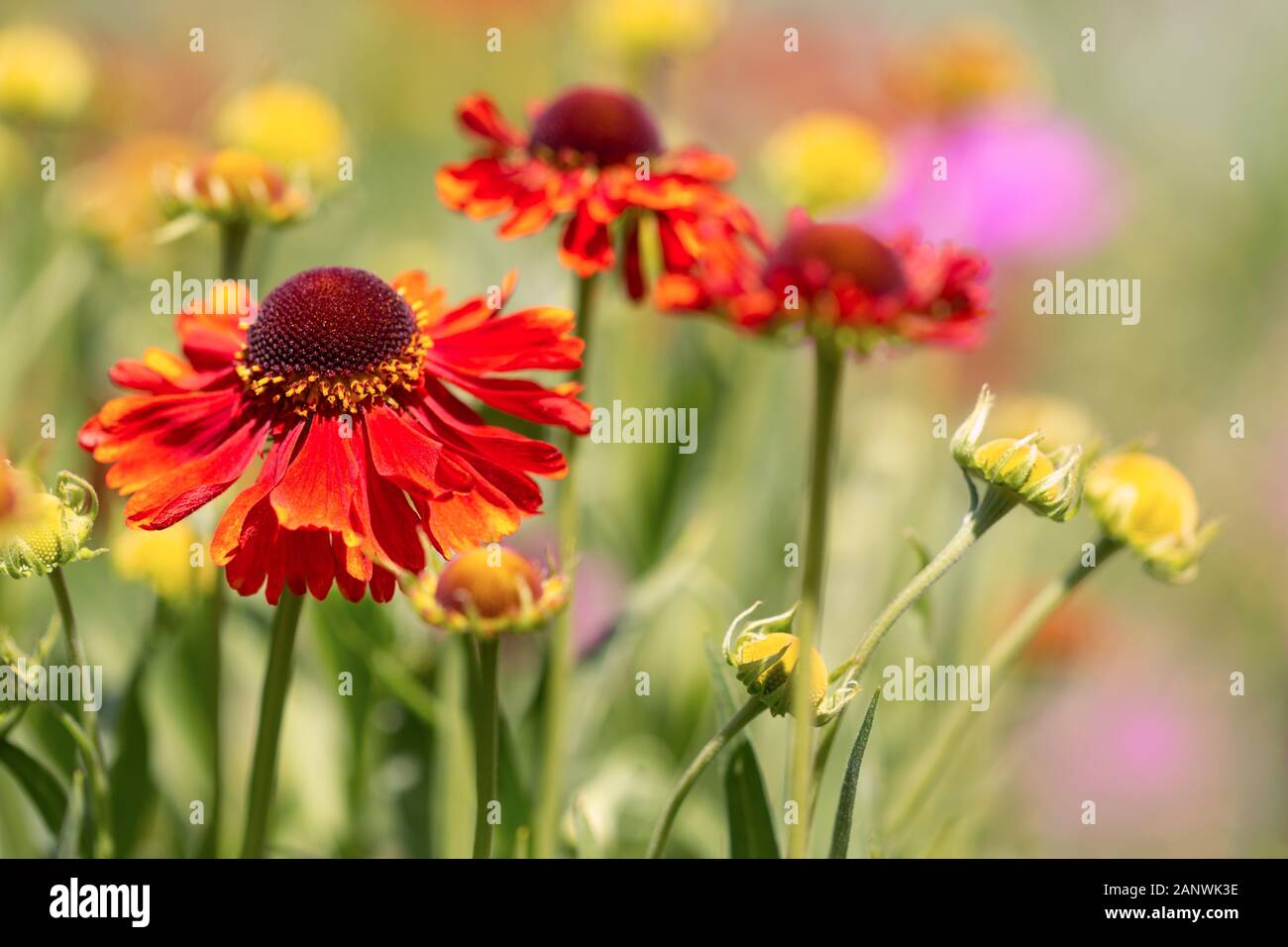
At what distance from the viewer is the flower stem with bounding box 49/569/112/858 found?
603 mm

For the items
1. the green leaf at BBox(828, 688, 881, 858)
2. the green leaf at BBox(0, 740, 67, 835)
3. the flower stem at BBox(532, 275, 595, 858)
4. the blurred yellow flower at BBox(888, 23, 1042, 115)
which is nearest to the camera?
the green leaf at BBox(828, 688, 881, 858)

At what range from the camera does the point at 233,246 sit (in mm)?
848

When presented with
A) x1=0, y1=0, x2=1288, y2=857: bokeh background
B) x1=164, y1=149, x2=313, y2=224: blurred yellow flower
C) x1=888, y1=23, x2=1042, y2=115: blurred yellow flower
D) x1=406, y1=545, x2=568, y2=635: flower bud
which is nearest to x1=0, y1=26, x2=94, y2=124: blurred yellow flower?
x1=0, y1=0, x2=1288, y2=857: bokeh background

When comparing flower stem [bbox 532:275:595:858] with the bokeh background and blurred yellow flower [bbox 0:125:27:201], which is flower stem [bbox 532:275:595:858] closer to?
the bokeh background

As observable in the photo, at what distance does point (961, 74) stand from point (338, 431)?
1.16 meters

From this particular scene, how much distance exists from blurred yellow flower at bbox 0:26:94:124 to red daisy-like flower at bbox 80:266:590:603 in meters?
0.69

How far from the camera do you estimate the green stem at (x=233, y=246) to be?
2.75 ft

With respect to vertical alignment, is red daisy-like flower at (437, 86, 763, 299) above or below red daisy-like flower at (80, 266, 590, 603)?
above

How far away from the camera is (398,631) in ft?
3.46

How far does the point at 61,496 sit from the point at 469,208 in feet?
0.91

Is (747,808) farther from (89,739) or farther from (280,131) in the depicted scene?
(280,131)

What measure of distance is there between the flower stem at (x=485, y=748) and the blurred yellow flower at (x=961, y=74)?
3.81ft
